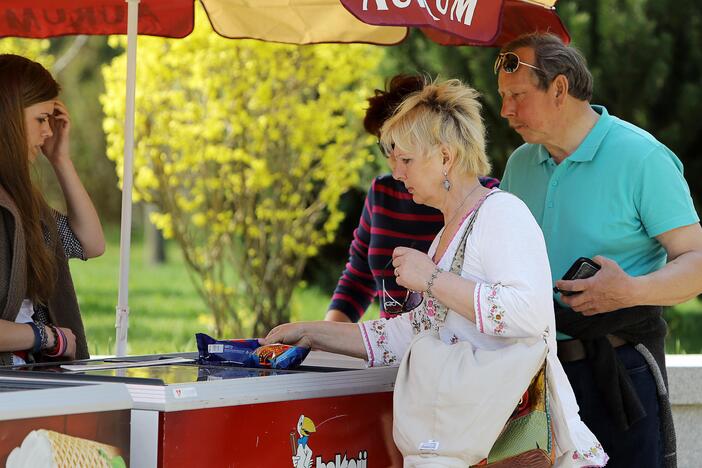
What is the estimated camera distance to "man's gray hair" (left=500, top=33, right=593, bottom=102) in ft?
11.9

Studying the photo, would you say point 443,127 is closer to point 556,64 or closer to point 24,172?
point 556,64

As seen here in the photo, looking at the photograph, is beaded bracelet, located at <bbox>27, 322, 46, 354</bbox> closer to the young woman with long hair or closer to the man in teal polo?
the young woman with long hair

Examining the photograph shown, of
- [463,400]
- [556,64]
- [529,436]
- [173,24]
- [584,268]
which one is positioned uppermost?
[173,24]

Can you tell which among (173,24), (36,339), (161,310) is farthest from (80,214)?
(161,310)

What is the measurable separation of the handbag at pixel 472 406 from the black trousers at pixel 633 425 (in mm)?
760

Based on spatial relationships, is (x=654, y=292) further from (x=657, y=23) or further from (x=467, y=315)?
(x=657, y=23)

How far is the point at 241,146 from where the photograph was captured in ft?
27.9

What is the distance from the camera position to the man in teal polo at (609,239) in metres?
3.37

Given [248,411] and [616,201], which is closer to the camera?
[248,411]

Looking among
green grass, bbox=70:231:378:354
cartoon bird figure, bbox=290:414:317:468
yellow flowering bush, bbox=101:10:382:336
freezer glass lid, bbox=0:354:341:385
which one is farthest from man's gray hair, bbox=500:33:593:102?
yellow flowering bush, bbox=101:10:382:336

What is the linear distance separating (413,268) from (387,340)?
1.71ft

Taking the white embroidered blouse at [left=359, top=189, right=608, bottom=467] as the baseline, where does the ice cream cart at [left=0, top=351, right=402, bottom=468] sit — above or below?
below

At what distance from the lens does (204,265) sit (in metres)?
8.83

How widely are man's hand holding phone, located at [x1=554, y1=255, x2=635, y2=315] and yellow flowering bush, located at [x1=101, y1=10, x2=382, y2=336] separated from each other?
5115 mm
